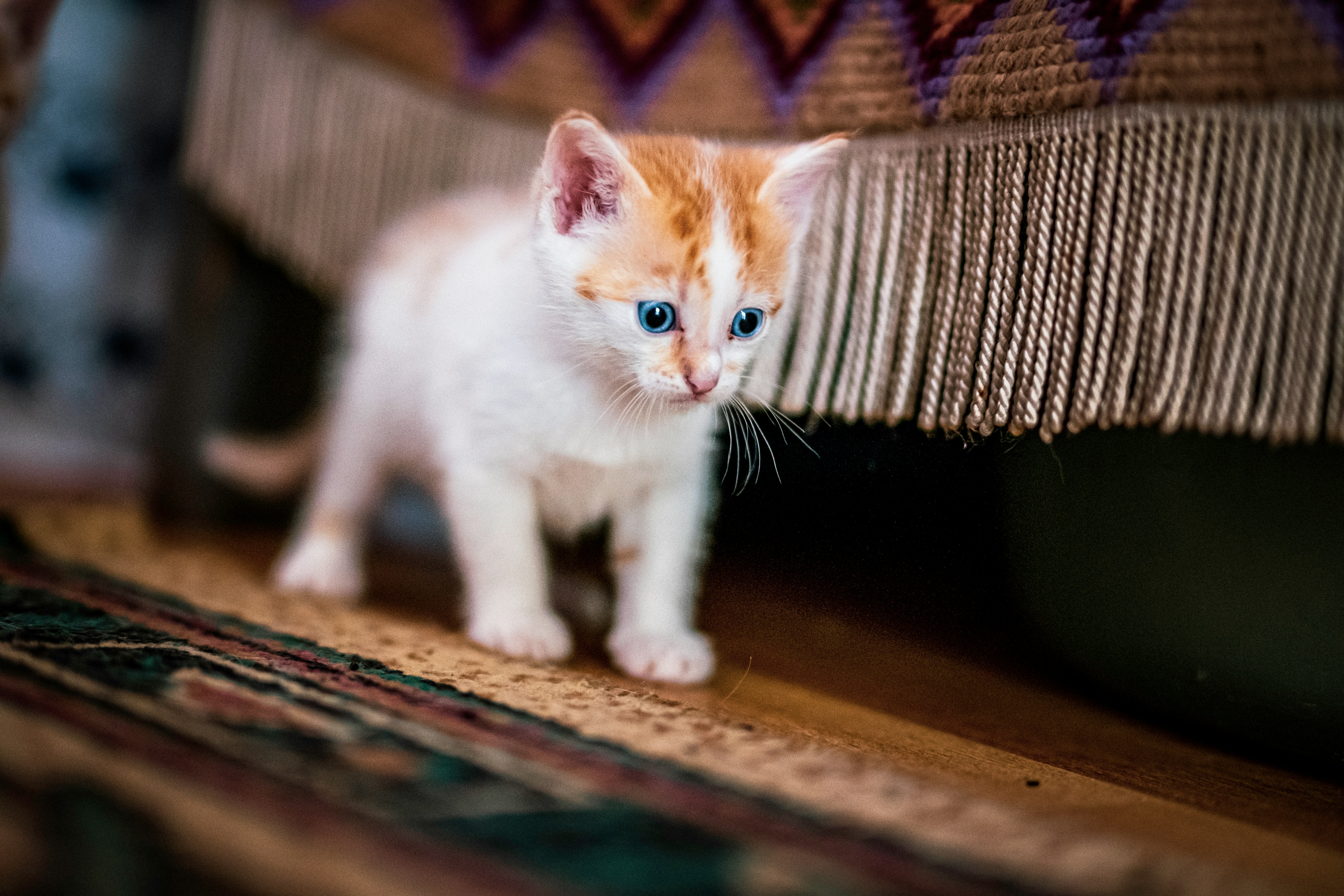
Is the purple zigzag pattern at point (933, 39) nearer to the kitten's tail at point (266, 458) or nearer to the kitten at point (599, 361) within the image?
the kitten at point (599, 361)

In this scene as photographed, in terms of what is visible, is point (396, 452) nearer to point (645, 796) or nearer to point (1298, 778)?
point (645, 796)

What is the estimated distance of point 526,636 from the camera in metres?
0.94

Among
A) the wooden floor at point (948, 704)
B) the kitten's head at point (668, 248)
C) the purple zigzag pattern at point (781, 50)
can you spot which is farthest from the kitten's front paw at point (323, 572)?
the purple zigzag pattern at point (781, 50)

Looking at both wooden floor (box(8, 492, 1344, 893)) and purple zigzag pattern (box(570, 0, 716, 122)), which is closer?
wooden floor (box(8, 492, 1344, 893))

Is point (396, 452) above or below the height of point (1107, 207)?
below

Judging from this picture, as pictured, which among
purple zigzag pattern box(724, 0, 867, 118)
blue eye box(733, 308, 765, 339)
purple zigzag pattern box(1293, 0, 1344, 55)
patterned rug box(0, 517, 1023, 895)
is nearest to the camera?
patterned rug box(0, 517, 1023, 895)

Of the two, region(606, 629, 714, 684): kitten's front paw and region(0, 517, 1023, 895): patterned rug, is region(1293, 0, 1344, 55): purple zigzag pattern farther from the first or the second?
region(606, 629, 714, 684): kitten's front paw

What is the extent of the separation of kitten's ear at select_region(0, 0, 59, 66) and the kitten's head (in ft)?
2.09

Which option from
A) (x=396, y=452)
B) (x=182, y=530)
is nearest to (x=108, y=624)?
(x=396, y=452)

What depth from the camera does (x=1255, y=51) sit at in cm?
69

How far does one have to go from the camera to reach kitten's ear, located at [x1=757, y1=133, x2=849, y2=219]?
34.3 inches

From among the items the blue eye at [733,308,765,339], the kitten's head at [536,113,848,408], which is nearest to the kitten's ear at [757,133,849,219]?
the kitten's head at [536,113,848,408]

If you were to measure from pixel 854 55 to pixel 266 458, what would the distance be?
1124mm

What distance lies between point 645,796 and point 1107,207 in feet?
2.07
